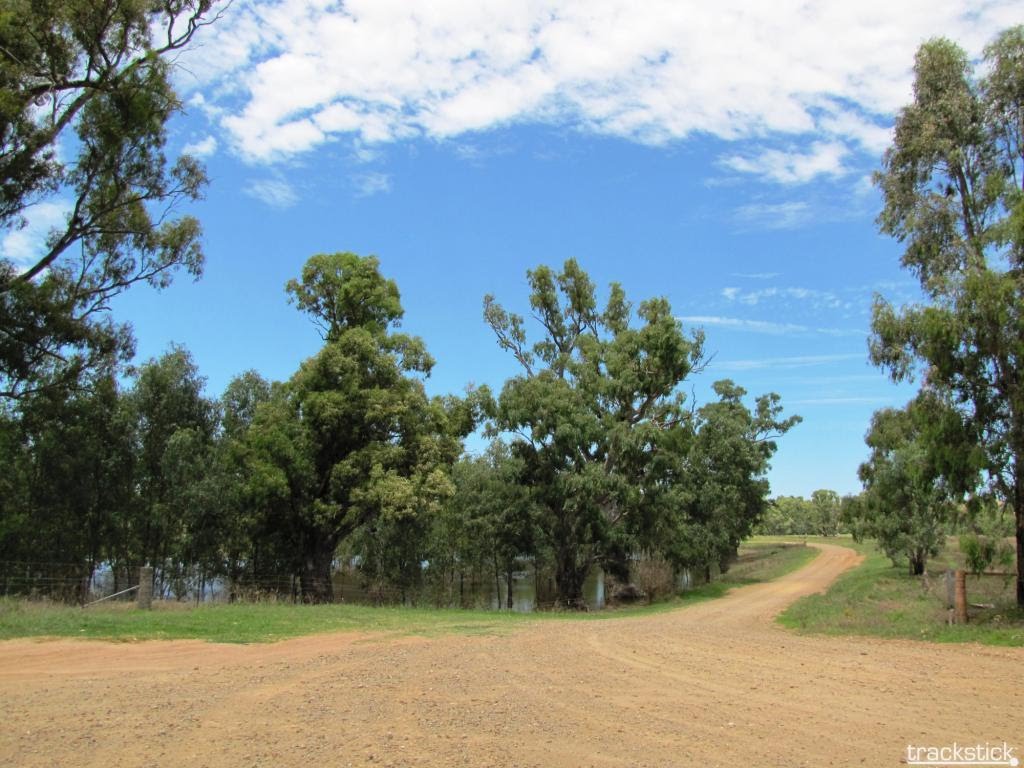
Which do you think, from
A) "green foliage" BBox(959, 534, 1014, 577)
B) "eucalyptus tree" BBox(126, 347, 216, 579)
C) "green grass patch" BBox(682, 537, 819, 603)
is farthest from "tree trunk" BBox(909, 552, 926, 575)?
"eucalyptus tree" BBox(126, 347, 216, 579)

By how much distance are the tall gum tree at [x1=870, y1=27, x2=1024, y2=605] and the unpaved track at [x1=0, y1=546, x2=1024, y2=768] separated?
16.9ft

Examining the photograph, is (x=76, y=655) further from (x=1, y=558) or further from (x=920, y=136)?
(x=920, y=136)

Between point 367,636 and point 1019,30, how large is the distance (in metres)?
19.2

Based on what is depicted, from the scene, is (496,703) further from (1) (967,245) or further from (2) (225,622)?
(1) (967,245)

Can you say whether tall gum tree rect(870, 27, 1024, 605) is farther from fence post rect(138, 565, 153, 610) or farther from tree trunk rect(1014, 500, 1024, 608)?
fence post rect(138, 565, 153, 610)

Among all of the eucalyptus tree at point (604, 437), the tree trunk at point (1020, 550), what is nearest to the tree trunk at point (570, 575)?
the eucalyptus tree at point (604, 437)

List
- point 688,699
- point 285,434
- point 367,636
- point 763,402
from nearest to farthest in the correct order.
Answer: point 688,699, point 367,636, point 285,434, point 763,402

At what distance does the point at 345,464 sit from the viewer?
74.1 feet

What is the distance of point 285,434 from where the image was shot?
74.2ft

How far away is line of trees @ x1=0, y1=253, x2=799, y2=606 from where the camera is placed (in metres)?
23.0

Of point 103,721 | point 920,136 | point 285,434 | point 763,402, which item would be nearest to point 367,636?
point 103,721

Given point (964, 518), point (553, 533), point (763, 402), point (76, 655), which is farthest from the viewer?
point (763, 402)

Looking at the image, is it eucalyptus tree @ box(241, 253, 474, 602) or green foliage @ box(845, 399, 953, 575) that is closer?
eucalyptus tree @ box(241, 253, 474, 602)

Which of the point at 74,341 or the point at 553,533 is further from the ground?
the point at 74,341
